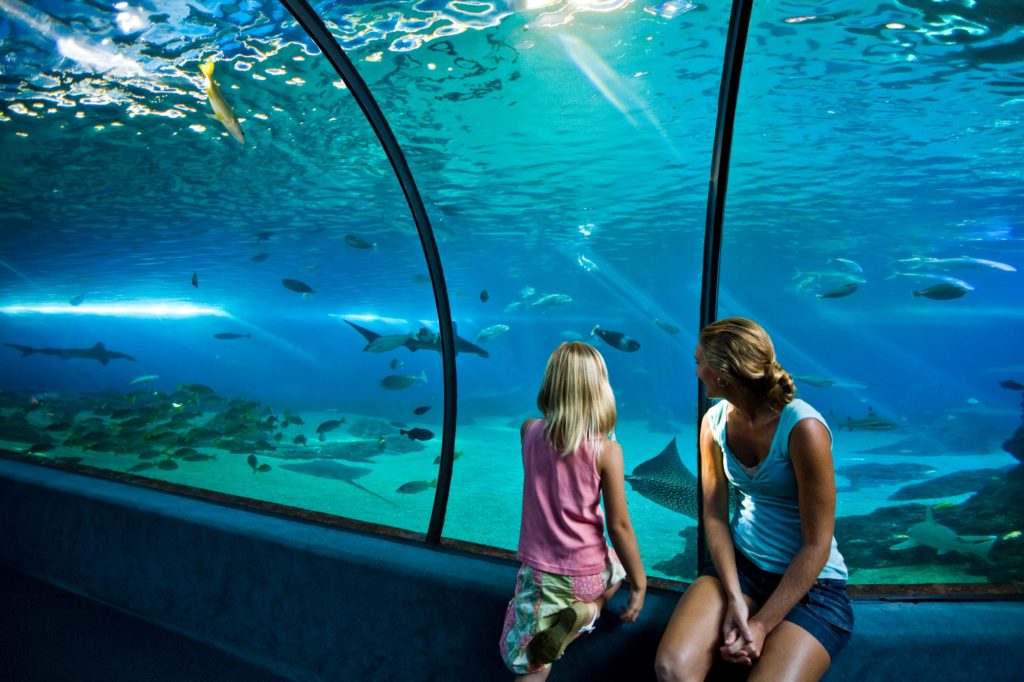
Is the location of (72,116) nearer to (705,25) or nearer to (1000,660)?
(705,25)

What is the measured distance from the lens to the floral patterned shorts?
6.21 ft

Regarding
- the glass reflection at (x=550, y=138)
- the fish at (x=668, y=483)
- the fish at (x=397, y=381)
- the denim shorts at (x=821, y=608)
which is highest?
the glass reflection at (x=550, y=138)

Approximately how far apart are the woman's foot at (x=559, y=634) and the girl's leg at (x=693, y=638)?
0.87ft

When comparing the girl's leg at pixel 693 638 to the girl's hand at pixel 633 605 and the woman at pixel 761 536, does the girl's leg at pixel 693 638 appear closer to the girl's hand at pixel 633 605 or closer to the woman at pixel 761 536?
the woman at pixel 761 536

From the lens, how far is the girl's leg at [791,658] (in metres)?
1.63

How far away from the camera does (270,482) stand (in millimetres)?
15797

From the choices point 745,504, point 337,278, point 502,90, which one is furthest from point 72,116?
point 337,278

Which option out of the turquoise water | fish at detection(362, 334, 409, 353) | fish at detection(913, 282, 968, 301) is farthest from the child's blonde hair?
fish at detection(913, 282, 968, 301)

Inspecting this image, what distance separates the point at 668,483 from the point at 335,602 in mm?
3194

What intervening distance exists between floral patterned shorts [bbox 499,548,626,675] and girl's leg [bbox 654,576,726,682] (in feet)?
0.94

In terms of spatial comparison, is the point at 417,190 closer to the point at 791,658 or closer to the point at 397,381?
the point at 791,658

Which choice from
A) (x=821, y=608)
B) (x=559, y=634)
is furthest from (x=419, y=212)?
(x=821, y=608)

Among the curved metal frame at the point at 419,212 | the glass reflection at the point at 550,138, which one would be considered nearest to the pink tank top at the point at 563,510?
the curved metal frame at the point at 419,212

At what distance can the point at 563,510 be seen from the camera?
6.26ft
